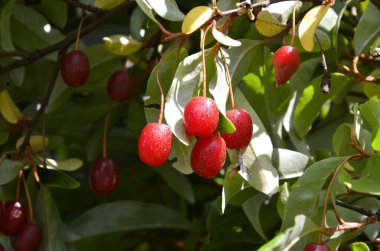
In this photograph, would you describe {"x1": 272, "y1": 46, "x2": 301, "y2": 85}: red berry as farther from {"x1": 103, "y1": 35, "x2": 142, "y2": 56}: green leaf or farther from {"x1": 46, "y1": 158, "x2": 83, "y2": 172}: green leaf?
{"x1": 46, "y1": 158, "x2": 83, "y2": 172}: green leaf

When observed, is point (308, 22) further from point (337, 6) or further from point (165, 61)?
point (337, 6)

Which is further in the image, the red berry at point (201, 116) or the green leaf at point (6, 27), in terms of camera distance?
the green leaf at point (6, 27)

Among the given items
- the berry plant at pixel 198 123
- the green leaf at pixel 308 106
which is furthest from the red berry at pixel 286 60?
the green leaf at pixel 308 106

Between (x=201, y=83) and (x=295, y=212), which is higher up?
(x=201, y=83)

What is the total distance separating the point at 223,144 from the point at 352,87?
62cm

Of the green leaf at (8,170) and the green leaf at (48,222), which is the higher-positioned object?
the green leaf at (8,170)

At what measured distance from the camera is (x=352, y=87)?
1.81 metres

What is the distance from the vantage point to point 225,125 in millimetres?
1260

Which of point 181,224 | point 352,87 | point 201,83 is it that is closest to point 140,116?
point 181,224

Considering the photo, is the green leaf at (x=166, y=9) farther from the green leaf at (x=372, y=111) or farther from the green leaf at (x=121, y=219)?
the green leaf at (x=121, y=219)

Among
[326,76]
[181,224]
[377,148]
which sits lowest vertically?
[181,224]

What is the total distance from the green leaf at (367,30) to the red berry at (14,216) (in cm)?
65

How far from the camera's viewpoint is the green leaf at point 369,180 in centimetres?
125

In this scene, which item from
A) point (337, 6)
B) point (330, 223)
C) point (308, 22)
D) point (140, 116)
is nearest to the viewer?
point (308, 22)
